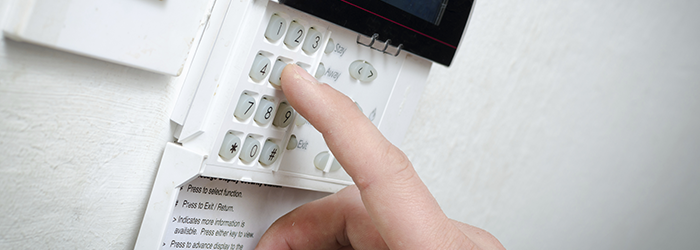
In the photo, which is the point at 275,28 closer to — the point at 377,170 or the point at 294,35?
the point at 294,35

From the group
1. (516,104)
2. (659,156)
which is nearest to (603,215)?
(659,156)

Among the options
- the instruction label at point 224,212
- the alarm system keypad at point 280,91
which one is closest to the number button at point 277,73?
the alarm system keypad at point 280,91

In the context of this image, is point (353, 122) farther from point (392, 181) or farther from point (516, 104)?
point (516, 104)

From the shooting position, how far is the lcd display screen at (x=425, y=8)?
1.17ft

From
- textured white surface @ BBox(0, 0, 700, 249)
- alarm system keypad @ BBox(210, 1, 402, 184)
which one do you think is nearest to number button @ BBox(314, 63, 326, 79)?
alarm system keypad @ BBox(210, 1, 402, 184)

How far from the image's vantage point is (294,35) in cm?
32

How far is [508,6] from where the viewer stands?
589 mm

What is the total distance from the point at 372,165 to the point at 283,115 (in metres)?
0.09


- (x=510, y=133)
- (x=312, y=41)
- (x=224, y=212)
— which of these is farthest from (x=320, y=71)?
(x=510, y=133)

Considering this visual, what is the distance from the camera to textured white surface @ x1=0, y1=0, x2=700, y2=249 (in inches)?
10.7

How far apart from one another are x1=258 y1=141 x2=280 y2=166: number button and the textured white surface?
0.07 metres

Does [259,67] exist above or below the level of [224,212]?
above

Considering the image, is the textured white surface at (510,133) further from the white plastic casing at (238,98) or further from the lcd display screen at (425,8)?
the lcd display screen at (425,8)

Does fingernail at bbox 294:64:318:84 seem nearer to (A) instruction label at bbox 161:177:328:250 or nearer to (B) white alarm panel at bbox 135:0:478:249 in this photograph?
(B) white alarm panel at bbox 135:0:478:249
